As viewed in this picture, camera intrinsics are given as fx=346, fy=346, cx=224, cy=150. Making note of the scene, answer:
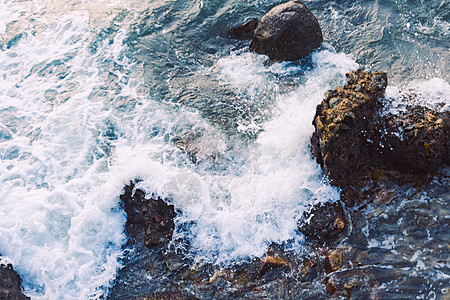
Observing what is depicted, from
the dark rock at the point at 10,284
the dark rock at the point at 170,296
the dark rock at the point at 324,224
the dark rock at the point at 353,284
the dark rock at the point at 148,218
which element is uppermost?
the dark rock at the point at 324,224

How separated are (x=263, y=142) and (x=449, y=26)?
6578 mm

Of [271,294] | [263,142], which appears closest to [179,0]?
[263,142]

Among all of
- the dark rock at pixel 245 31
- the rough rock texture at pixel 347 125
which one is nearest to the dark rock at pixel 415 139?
the rough rock texture at pixel 347 125

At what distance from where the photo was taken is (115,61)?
9562 mm

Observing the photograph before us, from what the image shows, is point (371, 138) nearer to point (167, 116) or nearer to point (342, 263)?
point (342, 263)

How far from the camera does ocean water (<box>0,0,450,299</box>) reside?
628 cm

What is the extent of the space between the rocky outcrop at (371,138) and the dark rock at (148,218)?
317 centimetres

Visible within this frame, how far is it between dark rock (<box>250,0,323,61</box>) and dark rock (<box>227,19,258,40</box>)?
81cm

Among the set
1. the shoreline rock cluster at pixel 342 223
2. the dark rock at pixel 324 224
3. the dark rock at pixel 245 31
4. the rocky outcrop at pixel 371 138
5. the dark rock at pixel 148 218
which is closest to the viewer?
the shoreline rock cluster at pixel 342 223

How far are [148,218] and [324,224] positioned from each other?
320 centimetres

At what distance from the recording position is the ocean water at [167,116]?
6.28 m

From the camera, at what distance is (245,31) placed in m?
10.2

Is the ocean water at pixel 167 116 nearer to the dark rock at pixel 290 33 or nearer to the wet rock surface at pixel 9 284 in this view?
the wet rock surface at pixel 9 284

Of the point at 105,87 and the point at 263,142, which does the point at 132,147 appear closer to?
the point at 105,87
